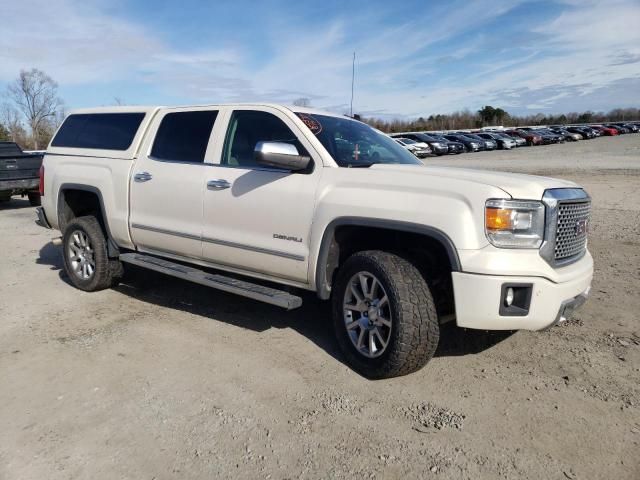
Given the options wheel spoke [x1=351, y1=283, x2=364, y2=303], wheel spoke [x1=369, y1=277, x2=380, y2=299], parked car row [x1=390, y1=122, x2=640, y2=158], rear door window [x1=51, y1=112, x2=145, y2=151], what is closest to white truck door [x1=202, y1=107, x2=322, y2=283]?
wheel spoke [x1=351, y1=283, x2=364, y2=303]

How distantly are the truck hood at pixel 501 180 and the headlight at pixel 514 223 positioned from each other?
0.07m

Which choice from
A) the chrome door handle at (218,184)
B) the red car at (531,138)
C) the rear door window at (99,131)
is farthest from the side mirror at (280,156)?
the red car at (531,138)

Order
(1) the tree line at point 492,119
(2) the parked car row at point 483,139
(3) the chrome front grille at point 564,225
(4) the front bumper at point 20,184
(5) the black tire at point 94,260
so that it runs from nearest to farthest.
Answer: (3) the chrome front grille at point 564,225
(5) the black tire at point 94,260
(4) the front bumper at point 20,184
(2) the parked car row at point 483,139
(1) the tree line at point 492,119

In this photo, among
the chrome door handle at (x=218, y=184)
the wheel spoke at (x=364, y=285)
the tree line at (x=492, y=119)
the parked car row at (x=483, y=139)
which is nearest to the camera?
the wheel spoke at (x=364, y=285)

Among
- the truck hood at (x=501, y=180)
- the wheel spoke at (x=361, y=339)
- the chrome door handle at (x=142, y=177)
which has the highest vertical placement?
the truck hood at (x=501, y=180)

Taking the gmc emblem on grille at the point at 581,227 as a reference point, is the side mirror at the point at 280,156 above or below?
above

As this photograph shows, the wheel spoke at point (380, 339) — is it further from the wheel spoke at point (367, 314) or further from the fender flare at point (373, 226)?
the fender flare at point (373, 226)

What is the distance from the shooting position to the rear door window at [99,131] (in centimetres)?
546

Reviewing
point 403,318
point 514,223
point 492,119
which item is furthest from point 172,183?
point 492,119

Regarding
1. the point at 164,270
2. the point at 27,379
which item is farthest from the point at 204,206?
the point at 27,379

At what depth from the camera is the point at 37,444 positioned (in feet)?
9.57

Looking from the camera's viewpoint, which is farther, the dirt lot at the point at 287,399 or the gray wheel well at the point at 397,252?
the gray wheel well at the point at 397,252

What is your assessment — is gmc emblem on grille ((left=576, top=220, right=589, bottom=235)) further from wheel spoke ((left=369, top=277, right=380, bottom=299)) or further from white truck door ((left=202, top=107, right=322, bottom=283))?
white truck door ((left=202, top=107, right=322, bottom=283))

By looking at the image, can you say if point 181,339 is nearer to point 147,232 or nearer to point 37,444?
point 147,232
